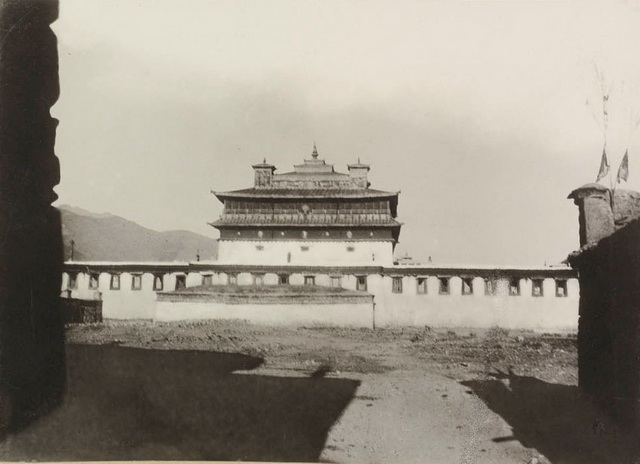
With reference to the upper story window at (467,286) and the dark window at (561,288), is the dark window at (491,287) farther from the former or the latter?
the dark window at (561,288)

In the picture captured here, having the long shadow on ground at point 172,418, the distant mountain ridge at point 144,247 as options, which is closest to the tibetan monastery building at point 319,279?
the distant mountain ridge at point 144,247

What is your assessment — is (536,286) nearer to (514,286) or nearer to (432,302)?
(514,286)

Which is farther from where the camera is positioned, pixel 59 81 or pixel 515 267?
pixel 515 267

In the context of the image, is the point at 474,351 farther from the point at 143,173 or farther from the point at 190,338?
the point at 143,173

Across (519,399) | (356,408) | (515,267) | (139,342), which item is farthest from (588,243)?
(515,267)

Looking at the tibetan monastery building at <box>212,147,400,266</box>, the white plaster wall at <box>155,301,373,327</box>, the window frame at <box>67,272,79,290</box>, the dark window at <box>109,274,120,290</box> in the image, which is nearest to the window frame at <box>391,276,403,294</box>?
the white plaster wall at <box>155,301,373,327</box>

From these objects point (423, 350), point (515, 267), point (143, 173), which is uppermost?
point (143, 173)

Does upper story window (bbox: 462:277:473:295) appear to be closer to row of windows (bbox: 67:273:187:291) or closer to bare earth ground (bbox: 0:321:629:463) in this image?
row of windows (bbox: 67:273:187:291)
